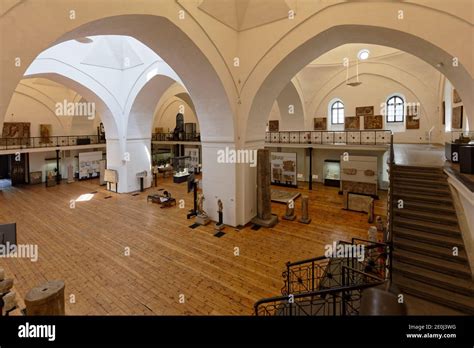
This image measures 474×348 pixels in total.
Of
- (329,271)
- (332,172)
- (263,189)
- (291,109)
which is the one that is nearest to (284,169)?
(332,172)

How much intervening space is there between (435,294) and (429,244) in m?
1.30

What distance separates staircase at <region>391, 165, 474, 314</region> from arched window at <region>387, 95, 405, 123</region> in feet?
31.9

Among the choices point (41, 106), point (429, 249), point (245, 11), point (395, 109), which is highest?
point (245, 11)

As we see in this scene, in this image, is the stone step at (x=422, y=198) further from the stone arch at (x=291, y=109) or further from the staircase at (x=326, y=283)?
the stone arch at (x=291, y=109)

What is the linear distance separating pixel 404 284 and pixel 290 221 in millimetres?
5229

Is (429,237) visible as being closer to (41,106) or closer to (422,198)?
(422,198)

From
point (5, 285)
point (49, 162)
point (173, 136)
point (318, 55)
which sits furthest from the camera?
point (173, 136)

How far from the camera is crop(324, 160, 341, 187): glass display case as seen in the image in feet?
53.1

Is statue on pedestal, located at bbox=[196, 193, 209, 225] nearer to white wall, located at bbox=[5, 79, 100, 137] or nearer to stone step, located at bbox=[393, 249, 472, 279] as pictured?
stone step, located at bbox=[393, 249, 472, 279]

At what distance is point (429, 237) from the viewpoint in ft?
18.9

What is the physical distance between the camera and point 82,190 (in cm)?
1664

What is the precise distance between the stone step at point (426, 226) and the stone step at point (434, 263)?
0.74 m
